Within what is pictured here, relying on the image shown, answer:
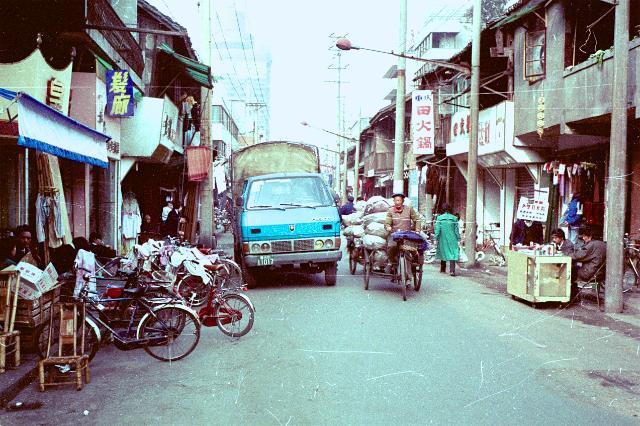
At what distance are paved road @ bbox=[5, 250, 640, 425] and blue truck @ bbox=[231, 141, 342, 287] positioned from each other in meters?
3.33

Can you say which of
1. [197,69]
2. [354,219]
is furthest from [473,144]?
[197,69]

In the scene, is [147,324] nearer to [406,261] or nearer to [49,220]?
[406,261]

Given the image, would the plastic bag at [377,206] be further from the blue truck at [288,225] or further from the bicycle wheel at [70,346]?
the bicycle wheel at [70,346]

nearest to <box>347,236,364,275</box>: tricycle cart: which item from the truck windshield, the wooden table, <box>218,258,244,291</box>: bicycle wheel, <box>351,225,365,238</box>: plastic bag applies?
<box>351,225,365,238</box>: plastic bag

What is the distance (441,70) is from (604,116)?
1607cm

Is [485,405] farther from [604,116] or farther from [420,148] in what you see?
[420,148]

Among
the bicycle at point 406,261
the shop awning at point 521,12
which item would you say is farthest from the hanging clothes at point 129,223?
the shop awning at point 521,12

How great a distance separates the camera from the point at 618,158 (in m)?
11.3

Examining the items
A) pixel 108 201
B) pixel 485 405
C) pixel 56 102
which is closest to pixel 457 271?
pixel 108 201

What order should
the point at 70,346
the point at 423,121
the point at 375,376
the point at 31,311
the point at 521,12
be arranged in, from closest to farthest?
the point at 375,376
the point at 70,346
the point at 31,311
the point at 521,12
the point at 423,121

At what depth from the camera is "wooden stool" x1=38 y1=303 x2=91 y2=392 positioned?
6840 mm

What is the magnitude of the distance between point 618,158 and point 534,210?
9.14 m

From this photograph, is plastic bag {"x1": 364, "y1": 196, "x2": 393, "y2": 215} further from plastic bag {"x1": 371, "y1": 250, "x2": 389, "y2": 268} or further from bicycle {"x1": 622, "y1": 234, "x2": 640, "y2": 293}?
bicycle {"x1": 622, "y1": 234, "x2": 640, "y2": 293}

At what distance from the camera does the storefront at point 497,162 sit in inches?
832
